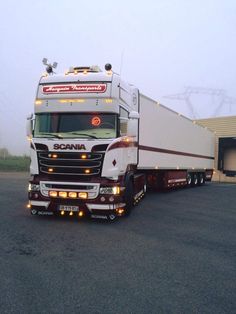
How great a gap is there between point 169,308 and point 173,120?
13.3 m

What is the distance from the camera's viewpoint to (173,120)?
16766mm

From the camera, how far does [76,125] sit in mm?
9078

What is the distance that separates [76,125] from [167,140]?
24.9 feet

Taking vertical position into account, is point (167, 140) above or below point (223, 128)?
below

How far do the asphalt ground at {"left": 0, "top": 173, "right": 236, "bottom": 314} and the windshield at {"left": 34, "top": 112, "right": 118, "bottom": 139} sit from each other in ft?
7.55

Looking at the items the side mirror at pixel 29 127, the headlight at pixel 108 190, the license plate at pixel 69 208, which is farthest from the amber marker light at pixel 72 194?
the side mirror at pixel 29 127

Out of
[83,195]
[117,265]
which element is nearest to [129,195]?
[83,195]

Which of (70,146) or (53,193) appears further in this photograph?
(53,193)

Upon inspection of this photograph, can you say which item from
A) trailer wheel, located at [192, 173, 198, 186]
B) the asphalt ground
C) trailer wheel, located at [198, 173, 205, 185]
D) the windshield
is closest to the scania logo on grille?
the windshield

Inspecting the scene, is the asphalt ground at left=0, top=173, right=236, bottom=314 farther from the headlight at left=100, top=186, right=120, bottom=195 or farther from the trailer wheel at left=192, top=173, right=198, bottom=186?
the trailer wheel at left=192, top=173, right=198, bottom=186

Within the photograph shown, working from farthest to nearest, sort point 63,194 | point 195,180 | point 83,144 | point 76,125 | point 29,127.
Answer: point 195,180 < point 29,127 < point 76,125 < point 63,194 < point 83,144

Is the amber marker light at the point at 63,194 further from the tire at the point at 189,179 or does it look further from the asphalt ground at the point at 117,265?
the tire at the point at 189,179

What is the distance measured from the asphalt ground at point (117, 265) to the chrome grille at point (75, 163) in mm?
1345

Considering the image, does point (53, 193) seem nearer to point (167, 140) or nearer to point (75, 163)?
point (75, 163)
